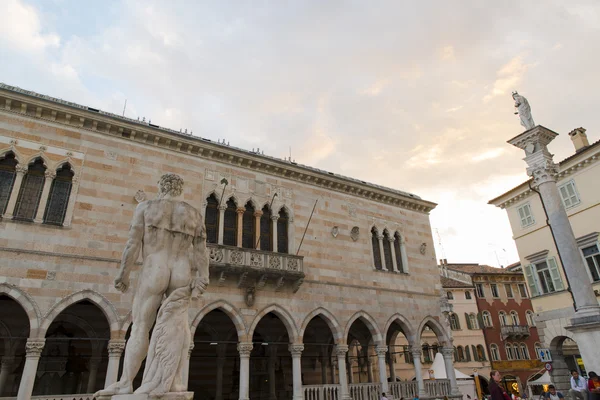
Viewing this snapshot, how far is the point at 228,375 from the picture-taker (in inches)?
731

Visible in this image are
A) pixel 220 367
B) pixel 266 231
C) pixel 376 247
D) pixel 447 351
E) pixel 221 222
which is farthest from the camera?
pixel 376 247

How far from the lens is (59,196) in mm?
13633

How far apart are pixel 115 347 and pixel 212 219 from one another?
5700mm

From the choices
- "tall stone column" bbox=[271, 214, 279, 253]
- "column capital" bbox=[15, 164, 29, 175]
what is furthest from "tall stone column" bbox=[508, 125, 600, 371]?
"column capital" bbox=[15, 164, 29, 175]

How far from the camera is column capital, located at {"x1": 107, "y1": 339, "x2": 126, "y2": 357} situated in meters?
12.5

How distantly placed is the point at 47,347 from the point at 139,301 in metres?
13.1

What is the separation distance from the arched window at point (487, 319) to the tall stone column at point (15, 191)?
3702 cm

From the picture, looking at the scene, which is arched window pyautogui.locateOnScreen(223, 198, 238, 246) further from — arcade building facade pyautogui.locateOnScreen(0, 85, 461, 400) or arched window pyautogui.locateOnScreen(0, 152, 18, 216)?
arched window pyautogui.locateOnScreen(0, 152, 18, 216)

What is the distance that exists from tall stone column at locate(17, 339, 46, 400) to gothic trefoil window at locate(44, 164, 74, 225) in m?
3.77

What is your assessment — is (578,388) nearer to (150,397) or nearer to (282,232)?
(150,397)

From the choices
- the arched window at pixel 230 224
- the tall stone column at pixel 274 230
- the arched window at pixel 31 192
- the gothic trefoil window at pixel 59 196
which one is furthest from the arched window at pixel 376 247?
the arched window at pixel 31 192

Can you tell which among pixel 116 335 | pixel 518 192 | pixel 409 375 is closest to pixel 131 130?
pixel 116 335

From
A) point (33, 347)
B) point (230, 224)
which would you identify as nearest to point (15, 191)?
point (33, 347)

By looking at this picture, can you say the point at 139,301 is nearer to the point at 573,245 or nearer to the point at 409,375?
the point at 573,245
